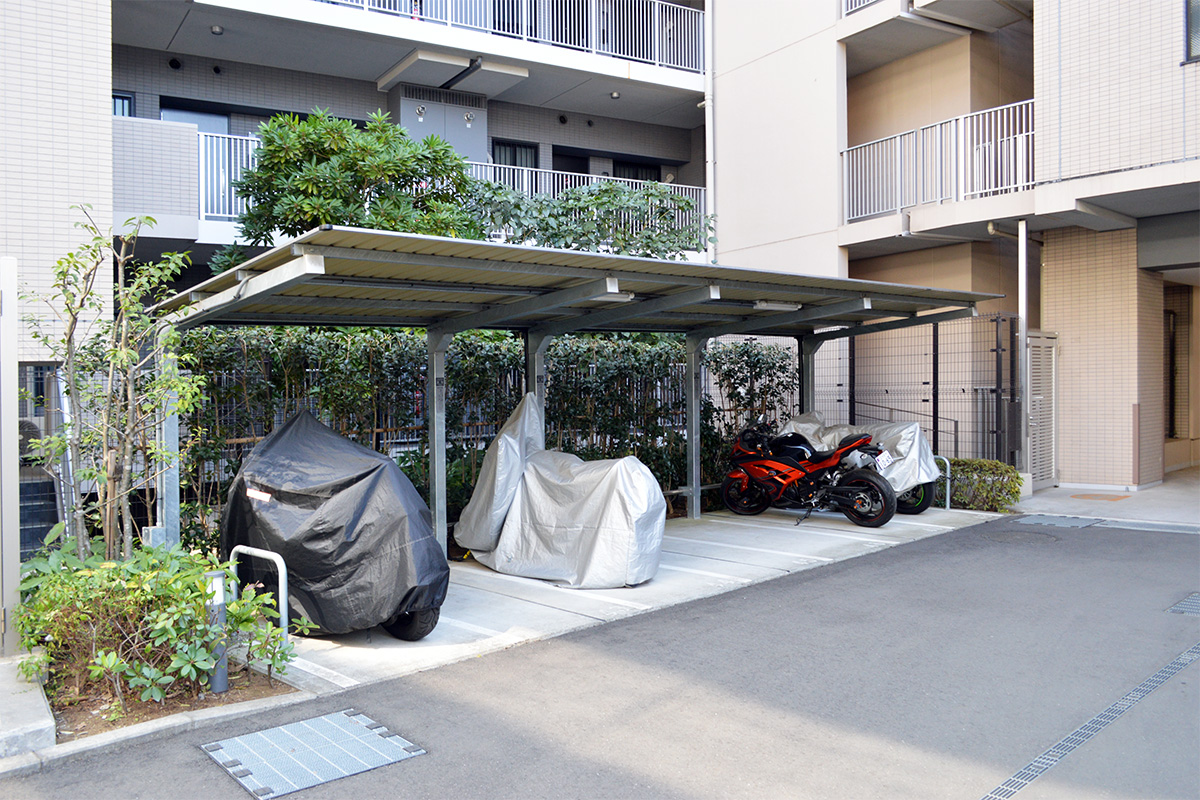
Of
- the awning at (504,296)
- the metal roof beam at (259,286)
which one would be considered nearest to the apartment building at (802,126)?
the awning at (504,296)

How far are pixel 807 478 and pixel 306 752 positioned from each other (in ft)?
22.4

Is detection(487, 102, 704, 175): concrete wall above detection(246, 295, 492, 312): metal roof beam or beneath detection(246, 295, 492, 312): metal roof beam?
above

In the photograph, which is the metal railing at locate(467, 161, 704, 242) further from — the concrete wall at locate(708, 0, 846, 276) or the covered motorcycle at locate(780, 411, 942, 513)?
the covered motorcycle at locate(780, 411, 942, 513)

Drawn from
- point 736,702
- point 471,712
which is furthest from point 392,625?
point 736,702

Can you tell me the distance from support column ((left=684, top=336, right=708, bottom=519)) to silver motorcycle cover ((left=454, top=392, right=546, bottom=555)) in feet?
8.73

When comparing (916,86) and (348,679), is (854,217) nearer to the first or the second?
(916,86)

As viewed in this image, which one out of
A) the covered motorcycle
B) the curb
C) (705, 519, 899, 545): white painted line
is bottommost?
the curb

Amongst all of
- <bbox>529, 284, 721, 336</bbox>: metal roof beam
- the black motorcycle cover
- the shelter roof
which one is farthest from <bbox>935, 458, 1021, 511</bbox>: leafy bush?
the black motorcycle cover

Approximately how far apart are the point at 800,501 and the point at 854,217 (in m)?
5.97

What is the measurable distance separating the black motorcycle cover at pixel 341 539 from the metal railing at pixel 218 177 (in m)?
7.83

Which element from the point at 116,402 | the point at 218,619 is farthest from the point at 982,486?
the point at 116,402

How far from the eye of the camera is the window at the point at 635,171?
17.8 meters

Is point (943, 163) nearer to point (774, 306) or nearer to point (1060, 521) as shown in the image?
point (774, 306)

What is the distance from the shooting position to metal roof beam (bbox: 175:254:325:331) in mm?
5023
